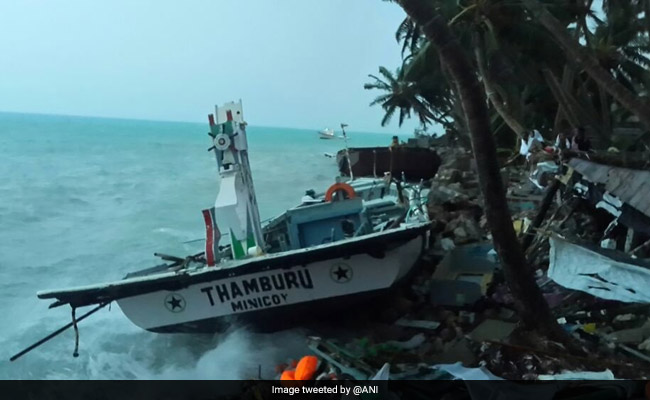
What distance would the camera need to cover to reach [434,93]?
35.3 m

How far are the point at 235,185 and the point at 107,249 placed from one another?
35.5 ft

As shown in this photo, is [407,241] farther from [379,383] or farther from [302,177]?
[302,177]

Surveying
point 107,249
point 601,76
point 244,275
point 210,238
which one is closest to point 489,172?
point 244,275

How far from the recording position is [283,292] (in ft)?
27.5

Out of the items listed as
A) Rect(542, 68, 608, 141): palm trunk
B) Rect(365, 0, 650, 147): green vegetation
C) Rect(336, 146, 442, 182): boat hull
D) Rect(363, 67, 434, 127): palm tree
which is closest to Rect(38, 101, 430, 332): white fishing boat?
Rect(365, 0, 650, 147): green vegetation

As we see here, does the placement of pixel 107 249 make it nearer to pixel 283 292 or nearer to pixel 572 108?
pixel 283 292

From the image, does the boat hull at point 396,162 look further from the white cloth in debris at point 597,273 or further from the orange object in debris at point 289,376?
the orange object in debris at point 289,376

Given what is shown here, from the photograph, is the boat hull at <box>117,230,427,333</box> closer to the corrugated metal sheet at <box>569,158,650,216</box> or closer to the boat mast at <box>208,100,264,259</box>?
the boat mast at <box>208,100,264,259</box>

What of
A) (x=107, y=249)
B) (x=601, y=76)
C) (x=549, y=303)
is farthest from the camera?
(x=107, y=249)

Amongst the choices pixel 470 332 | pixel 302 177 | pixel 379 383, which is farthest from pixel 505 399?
pixel 302 177

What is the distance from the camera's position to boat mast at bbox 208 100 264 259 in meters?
8.62

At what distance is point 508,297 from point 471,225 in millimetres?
3217

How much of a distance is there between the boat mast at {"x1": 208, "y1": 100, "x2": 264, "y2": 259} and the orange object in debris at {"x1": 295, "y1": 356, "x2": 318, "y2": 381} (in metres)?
2.42

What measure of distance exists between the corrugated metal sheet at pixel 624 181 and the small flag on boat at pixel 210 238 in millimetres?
4912
